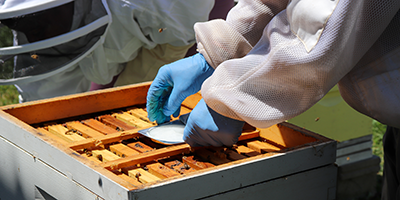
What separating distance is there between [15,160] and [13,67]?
3.89 ft

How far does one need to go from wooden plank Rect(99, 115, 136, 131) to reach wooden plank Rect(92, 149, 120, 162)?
26 cm

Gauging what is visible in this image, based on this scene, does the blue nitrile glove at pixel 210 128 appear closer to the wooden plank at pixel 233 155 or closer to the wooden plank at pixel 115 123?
the wooden plank at pixel 233 155

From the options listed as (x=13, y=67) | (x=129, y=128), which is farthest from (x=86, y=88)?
(x=129, y=128)

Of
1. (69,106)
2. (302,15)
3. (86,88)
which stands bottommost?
(86,88)

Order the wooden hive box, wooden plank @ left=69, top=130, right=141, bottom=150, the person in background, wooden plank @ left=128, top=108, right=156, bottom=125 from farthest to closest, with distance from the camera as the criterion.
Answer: the person in background < wooden plank @ left=128, top=108, right=156, bottom=125 < wooden plank @ left=69, top=130, right=141, bottom=150 < the wooden hive box

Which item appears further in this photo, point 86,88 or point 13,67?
point 86,88

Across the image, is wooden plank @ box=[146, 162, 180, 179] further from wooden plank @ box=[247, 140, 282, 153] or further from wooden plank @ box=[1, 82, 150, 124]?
wooden plank @ box=[1, 82, 150, 124]

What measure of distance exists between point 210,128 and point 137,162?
0.97ft

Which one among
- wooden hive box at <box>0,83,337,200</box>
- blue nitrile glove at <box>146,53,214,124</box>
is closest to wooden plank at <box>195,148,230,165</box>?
wooden hive box at <box>0,83,337,200</box>

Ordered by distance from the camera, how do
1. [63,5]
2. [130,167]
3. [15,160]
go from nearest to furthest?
1. [130,167]
2. [15,160]
3. [63,5]

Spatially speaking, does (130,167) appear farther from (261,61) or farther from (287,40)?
(287,40)

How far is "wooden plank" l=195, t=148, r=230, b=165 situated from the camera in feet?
5.00

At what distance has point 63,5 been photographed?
2416 mm

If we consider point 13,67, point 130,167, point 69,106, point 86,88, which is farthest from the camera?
point 86,88
